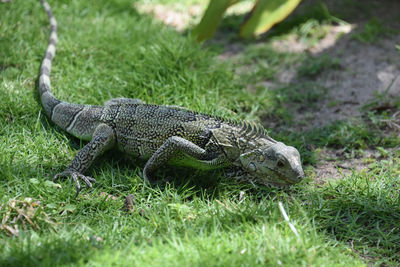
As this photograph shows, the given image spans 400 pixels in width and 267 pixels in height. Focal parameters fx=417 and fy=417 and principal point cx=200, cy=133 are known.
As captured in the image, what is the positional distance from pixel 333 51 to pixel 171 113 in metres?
3.68

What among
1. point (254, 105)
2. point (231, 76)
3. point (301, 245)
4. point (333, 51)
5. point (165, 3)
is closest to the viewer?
point (301, 245)

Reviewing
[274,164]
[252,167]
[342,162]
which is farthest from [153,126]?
[342,162]

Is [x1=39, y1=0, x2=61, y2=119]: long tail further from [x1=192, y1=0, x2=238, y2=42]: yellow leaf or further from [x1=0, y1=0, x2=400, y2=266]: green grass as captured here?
[x1=192, y1=0, x2=238, y2=42]: yellow leaf

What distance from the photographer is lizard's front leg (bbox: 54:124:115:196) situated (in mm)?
4168

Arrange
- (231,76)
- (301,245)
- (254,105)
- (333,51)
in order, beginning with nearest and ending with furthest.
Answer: (301,245) → (254,105) → (231,76) → (333,51)

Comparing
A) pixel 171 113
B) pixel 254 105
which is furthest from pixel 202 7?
pixel 171 113

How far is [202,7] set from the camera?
8.52m

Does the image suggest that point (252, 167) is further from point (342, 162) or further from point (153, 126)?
point (342, 162)

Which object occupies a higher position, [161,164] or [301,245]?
[161,164]

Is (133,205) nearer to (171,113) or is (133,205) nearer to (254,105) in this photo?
(171,113)

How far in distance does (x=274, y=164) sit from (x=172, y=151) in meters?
1.02

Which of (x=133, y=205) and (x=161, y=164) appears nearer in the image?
(x=133, y=205)

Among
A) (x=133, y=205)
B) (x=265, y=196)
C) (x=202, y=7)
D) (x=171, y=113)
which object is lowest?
(x=265, y=196)

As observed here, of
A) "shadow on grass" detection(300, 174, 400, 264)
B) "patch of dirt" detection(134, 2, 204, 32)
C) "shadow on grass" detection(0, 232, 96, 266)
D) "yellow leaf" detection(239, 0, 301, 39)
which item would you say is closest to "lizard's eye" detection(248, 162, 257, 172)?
"shadow on grass" detection(300, 174, 400, 264)
